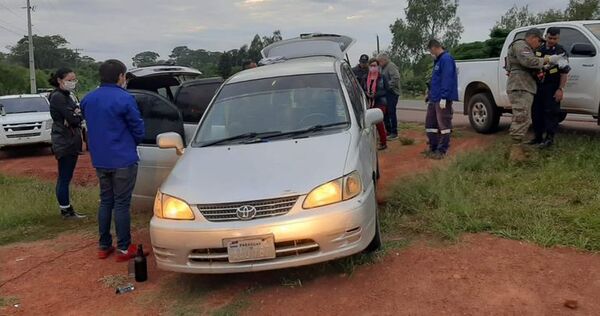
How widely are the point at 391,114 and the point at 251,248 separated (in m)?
7.36

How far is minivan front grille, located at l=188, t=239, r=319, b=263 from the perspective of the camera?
3973mm

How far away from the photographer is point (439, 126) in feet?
27.4

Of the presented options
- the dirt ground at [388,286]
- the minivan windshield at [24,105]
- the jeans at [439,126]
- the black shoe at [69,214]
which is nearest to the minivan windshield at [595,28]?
the jeans at [439,126]

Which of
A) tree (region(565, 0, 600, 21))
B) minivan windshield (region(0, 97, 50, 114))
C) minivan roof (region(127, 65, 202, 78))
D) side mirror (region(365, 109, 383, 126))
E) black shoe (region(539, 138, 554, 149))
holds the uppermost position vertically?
tree (region(565, 0, 600, 21))

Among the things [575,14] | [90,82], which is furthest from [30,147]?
[90,82]

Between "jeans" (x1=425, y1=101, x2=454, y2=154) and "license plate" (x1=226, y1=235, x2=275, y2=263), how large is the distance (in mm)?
4961

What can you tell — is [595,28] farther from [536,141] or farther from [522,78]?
[536,141]

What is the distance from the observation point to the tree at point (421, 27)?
5138 cm

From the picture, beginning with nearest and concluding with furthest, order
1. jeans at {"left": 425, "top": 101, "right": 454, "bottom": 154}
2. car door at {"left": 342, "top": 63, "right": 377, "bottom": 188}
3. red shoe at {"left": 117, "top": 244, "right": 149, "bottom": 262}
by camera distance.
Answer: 1. car door at {"left": 342, "top": 63, "right": 377, "bottom": 188}
2. red shoe at {"left": 117, "top": 244, "right": 149, "bottom": 262}
3. jeans at {"left": 425, "top": 101, "right": 454, "bottom": 154}

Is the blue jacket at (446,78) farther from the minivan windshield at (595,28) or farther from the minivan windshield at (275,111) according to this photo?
the minivan windshield at (275,111)

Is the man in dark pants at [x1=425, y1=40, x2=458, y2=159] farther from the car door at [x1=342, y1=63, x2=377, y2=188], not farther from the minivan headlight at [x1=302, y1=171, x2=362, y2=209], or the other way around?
the minivan headlight at [x1=302, y1=171, x2=362, y2=209]

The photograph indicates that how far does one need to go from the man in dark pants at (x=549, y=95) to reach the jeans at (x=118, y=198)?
18.3ft

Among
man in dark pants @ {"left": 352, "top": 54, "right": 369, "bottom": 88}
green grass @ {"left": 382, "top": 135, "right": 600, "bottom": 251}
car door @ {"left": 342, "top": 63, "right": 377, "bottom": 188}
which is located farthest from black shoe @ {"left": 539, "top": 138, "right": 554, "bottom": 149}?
man in dark pants @ {"left": 352, "top": 54, "right": 369, "bottom": 88}

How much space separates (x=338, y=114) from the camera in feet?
16.8
